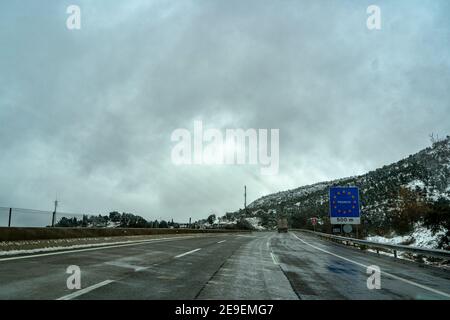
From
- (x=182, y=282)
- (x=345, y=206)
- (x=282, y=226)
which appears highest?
(x=345, y=206)

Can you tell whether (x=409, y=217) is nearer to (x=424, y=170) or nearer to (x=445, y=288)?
(x=445, y=288)

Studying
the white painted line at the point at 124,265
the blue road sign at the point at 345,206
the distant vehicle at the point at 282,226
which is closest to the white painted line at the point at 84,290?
the white painted line at the point at 124,265

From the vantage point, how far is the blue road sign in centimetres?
2894

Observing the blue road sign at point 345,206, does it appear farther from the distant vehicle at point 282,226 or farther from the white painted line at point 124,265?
the distant vehicle at point 282,226

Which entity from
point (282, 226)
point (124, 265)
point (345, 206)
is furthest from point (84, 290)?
point (282, 226)

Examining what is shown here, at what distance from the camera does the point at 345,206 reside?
1155 inches

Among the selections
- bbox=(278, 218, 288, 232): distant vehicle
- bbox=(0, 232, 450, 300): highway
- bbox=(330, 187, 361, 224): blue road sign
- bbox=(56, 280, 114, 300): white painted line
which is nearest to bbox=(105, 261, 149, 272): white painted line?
bbox=(0, 232, 450, 300): highway

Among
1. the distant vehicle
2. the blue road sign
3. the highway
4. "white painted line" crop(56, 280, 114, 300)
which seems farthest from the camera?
the distant vehicle

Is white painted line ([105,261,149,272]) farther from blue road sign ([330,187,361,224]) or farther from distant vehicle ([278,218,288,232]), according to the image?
distant vehicle ([278,218,288,232])

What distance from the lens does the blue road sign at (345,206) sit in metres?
28.9

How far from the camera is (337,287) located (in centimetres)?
727

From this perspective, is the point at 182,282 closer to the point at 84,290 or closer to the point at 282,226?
the point at 84,290
